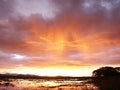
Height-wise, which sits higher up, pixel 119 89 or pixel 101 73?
pixel 101 73

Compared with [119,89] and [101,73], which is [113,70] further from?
[119,89]

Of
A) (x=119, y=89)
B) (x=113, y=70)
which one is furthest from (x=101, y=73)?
(x=119, y=89)

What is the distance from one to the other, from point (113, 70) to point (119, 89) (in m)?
40.5

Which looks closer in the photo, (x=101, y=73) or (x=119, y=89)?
(x=119, y=89)

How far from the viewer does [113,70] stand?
69.6 m

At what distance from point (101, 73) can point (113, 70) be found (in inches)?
156

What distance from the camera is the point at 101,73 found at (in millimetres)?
71312

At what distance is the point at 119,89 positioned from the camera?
30.1m

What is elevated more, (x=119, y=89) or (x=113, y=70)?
(x=113, y=70)

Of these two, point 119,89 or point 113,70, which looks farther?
point 113,70
